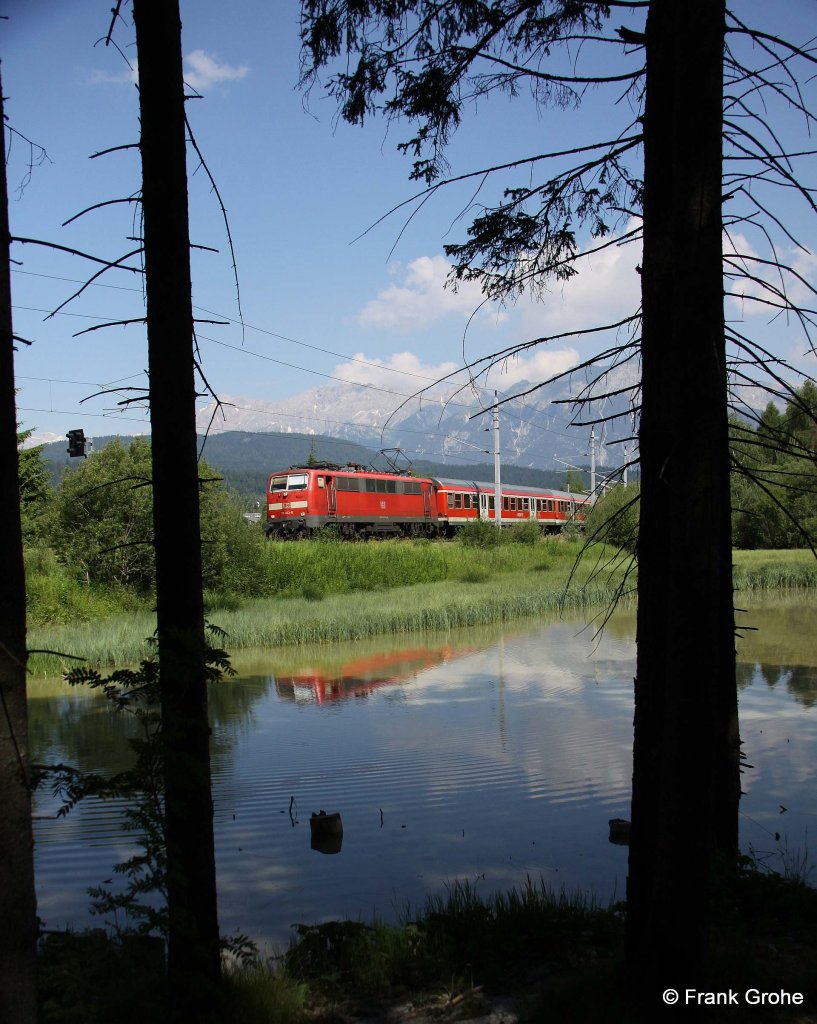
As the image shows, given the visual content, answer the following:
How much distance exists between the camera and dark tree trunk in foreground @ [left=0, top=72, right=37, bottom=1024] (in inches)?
102

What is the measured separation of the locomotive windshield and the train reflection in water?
13808mm

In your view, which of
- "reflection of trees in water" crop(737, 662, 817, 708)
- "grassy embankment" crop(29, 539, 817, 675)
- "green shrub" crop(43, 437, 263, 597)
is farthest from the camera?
"green shrub" crop(43, 437, 263, 597)

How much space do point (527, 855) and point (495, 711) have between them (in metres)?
5.23

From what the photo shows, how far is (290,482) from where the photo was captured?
3034cm

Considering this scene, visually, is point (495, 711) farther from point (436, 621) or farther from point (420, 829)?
point (436, 621)

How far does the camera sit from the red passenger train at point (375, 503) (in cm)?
2984

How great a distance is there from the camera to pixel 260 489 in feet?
506

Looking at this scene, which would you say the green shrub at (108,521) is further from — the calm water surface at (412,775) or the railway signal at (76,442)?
the calm water surface at (412,775)

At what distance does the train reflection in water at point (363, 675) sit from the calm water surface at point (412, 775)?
0.19ft

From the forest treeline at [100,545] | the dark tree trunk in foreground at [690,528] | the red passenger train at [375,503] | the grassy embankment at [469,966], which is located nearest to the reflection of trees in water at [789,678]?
the grassy embankment at [469,966]

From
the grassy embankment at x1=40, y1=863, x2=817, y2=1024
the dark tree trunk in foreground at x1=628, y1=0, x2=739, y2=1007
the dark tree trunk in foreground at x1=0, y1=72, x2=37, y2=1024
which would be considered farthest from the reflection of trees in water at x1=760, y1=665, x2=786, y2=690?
the dark tree trunk in foreground at x1=0, y1=72, x2=37, y2=1024

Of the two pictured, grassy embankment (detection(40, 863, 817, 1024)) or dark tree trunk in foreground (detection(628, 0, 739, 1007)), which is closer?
dark tree trunk in foreground (detection(628, 0, 739, 1007))

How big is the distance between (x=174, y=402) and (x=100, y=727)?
26.7 feet

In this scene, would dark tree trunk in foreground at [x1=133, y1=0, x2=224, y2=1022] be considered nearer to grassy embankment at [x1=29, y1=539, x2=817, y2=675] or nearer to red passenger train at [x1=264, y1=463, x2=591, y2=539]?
grassy embankment at [x1=29, y1=539, x2=817, y2=675]
